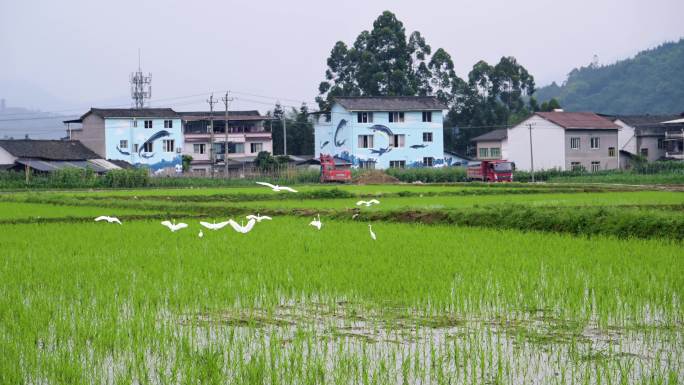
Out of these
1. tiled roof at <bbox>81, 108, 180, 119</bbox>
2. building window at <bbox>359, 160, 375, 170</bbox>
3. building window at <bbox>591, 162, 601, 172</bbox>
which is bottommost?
building window at <bbox>591, 162, 601, 172</bbox>

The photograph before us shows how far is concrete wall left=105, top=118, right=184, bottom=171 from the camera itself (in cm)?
5328

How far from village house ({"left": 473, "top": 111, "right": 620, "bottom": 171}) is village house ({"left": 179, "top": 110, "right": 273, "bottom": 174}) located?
56.9 ft

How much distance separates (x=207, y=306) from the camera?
24.4 ft

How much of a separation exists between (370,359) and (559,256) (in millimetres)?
5118

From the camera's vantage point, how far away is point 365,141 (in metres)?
54.2

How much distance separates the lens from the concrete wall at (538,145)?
50281 mm

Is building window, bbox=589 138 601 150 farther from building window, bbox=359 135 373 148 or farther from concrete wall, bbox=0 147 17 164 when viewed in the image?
concrete wall, bbox=0 147 17 164

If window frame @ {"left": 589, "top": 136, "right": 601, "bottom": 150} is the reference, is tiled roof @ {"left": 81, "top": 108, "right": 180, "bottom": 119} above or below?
above

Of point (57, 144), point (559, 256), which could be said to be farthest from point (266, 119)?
point (559, 256)

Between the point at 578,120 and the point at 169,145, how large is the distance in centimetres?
2634

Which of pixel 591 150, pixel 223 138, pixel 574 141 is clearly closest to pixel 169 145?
pixel 223 138

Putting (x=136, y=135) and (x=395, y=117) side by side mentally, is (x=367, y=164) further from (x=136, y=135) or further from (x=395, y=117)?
(x=136, y=135)

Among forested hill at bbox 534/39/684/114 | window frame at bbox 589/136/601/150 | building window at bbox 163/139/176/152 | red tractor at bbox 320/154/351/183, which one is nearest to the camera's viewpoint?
red tractor at bbox 320/154/351/183

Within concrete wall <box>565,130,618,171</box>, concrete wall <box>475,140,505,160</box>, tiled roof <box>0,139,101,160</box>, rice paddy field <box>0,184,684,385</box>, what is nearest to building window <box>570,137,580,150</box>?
concrete wall <box>565,130,618,171</box>
